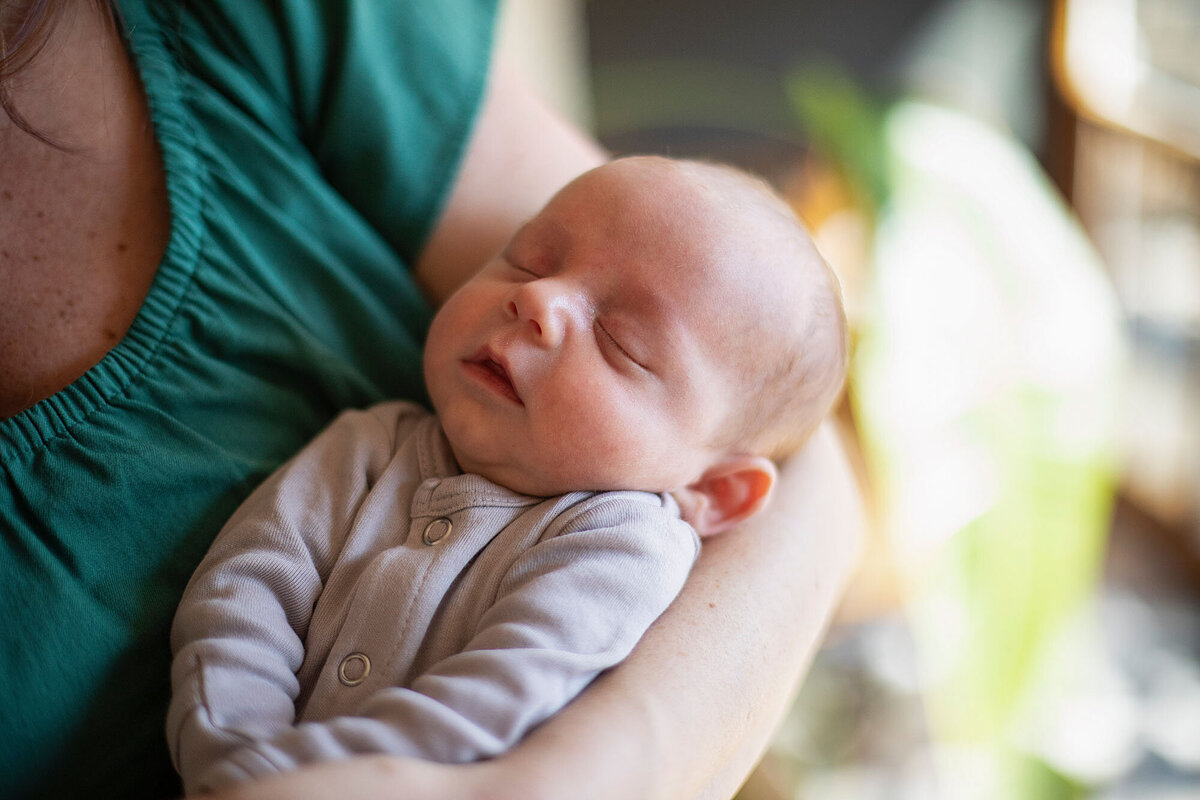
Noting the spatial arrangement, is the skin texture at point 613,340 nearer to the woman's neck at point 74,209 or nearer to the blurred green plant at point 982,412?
the woman's neck at point 74,209

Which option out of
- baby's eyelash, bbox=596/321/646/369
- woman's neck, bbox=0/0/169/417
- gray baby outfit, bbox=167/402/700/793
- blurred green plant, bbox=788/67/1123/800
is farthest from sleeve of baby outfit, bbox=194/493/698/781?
blurred green plant, bbox=788/67/1123/800

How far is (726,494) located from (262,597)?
429mm

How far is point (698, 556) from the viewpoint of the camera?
86 cm

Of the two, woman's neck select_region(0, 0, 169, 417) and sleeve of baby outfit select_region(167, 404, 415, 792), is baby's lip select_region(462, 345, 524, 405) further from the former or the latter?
woman's neck select_region(0, 0, 169, 417)

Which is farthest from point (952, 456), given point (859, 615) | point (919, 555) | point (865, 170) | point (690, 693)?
point (690, 693)

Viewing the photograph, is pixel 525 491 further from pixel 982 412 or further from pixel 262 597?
pixel 982 412

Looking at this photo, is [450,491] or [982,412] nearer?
[450,491]

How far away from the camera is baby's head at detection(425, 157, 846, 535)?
30.7 inches

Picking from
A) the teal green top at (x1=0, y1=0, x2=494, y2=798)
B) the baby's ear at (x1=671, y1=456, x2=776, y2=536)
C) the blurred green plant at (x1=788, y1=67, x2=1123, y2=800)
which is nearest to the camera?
the teal green top at (x1=0, y1=0, x2=494, y2=798)

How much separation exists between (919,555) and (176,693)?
4.64 feet

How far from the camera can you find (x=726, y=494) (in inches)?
35.2

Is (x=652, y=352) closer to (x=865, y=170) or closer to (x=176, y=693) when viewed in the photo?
(x=176, y=693)

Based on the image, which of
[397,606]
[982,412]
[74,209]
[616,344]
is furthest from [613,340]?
[982,412]

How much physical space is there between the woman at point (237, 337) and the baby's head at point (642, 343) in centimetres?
10
